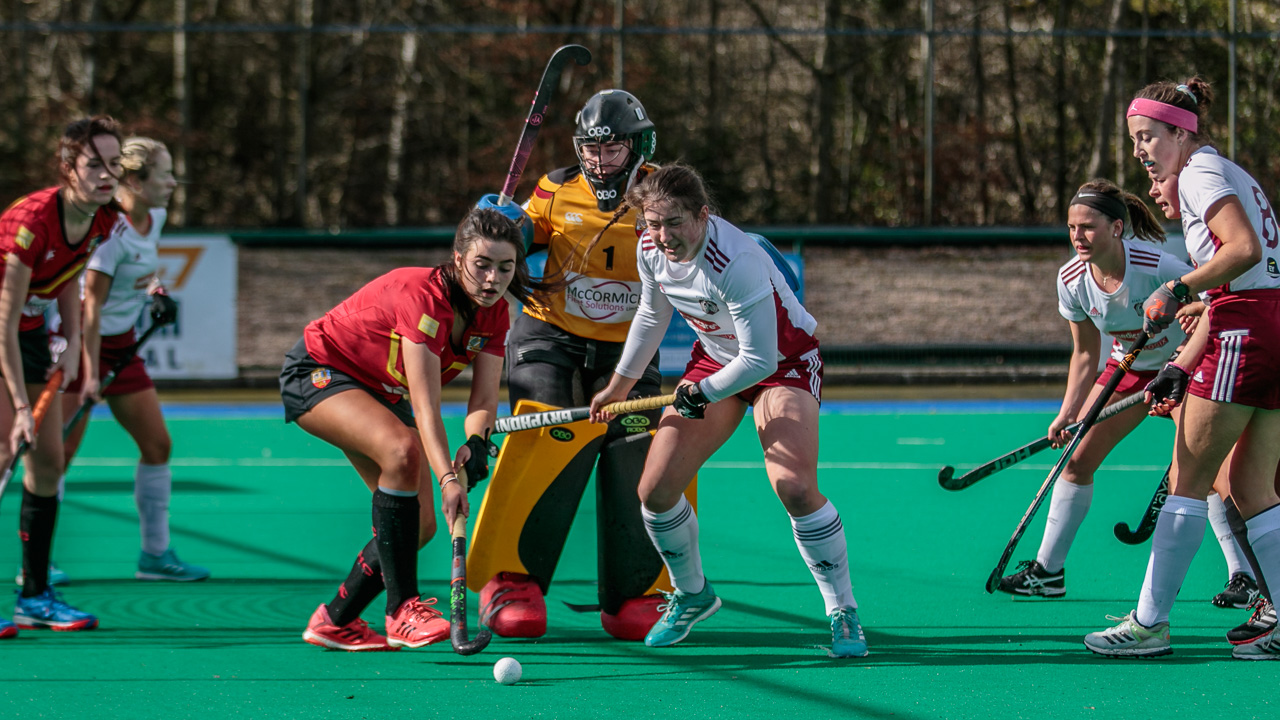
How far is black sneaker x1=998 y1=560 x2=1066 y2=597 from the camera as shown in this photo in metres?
4.59

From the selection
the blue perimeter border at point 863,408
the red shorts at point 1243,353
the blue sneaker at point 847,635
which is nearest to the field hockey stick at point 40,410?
the blue sneaker at point 847,635

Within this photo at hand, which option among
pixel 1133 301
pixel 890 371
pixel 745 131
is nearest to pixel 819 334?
pixel 890 371

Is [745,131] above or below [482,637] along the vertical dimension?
above

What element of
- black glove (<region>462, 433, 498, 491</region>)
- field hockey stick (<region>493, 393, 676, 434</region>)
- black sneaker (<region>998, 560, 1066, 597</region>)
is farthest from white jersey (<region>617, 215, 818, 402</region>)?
black sneaker (<region>998, 560, 1066, 597</region>)

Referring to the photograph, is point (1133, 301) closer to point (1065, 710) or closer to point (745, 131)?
point (1065, 710)

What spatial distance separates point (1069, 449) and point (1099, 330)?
1.57ft

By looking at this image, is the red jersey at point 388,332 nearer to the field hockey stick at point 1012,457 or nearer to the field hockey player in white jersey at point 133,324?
the field hockey player in white jersey at point 133,324

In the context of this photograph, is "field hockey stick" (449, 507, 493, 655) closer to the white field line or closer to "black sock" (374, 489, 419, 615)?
"black sock" (374, 489, 419, 615)

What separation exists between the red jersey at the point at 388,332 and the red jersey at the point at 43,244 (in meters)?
0.89

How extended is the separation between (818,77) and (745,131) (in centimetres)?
122

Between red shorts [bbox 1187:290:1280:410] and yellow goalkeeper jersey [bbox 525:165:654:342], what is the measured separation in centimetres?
181

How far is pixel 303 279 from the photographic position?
1182cm

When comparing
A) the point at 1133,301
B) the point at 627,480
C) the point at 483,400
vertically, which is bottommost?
the point at 627,480

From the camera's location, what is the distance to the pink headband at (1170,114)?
365 cm
